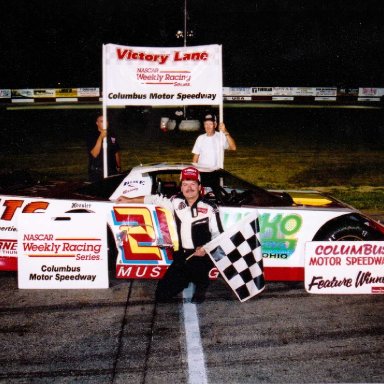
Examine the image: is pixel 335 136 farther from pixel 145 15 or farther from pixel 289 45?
pixel 289 45

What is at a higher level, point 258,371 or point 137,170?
point 137,170

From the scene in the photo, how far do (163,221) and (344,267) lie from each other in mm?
1738

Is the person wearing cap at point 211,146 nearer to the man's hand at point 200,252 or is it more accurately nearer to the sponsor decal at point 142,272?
the sponsor decal at point 142,272

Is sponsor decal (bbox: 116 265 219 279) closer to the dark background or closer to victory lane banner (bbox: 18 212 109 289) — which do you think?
victory lane banner (bbox: 18 212 109 289)

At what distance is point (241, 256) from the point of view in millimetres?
4738

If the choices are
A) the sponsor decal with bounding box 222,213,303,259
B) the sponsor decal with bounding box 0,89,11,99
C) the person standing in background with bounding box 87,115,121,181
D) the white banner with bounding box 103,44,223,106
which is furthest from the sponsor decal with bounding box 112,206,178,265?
the sponsor decal with bounding box 0,89,11,99

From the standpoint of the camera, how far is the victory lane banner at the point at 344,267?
4.95 metres

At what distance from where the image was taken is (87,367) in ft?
12.1

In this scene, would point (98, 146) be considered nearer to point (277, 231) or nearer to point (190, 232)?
point (190, 232)

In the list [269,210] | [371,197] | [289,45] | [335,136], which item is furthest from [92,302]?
[289,45]

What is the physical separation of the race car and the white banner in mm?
1923

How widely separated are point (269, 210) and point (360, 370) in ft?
5.94

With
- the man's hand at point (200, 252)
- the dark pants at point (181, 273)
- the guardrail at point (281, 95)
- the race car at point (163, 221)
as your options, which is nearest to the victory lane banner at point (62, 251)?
the race car at point (163, 221)

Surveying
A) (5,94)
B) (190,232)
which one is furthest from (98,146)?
(5,94)
